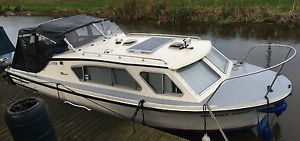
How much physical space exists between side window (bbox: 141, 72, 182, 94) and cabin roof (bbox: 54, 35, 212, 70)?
29cm

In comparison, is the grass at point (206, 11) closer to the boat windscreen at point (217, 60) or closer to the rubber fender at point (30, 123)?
the boat windscreen at point (217, 60)

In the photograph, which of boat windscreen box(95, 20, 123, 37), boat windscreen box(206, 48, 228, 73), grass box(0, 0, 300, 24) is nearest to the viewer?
boat windscreen box(206, 48, 228, 73)

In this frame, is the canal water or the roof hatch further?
the canal water

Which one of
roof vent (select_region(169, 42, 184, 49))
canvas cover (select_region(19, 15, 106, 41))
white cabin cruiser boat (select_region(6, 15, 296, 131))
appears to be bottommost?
white cabin cruiser boat (select_region(6, 15, 296, 131))

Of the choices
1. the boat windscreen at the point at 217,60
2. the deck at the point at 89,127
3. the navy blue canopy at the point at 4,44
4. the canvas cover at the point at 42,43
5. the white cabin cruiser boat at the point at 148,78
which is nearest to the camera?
the deck at the point at 89,127

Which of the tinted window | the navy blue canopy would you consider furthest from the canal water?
the navy blue canopy

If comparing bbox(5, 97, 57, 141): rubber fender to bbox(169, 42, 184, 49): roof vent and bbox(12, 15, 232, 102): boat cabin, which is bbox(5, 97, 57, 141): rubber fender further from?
bbox(169, 42, 184, 49): roof vent

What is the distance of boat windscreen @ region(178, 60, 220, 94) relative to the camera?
5840 millimetres

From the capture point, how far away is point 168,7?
66.7 feet

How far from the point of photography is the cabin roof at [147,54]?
19.2 feet

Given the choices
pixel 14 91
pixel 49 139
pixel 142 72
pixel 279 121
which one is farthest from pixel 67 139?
pixel 279 121

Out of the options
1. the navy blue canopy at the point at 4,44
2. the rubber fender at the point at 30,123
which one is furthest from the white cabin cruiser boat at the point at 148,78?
the navy blue canopy at the point at 4,44

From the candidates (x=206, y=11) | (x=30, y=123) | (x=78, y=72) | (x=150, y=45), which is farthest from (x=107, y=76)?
(x=206, y=11)

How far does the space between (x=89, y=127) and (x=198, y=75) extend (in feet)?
9.76
